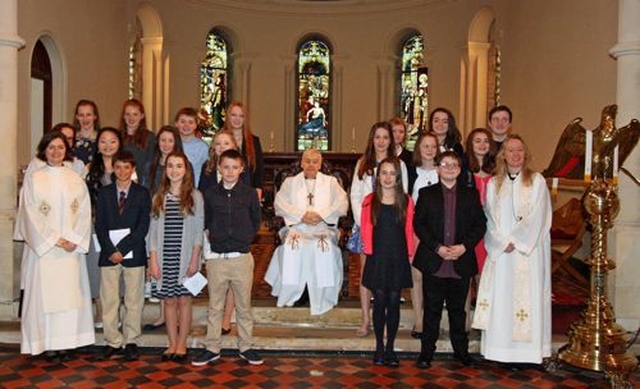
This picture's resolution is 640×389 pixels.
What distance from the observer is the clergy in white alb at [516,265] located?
496 cm

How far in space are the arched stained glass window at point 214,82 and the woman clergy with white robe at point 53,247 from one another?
9.55 meters

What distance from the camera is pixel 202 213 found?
502 centimetres

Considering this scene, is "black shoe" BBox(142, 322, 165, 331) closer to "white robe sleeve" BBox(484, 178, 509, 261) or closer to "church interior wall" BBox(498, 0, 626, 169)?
"white robe sleeve" BBox(484, 178, 509, 261)

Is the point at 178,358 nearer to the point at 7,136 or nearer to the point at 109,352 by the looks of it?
the point at 109,352

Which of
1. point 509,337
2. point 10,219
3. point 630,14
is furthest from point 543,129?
point 10,219

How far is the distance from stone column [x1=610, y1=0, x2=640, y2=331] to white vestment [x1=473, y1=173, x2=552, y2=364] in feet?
3.69

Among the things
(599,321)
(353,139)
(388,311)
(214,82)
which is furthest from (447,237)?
(214,82)

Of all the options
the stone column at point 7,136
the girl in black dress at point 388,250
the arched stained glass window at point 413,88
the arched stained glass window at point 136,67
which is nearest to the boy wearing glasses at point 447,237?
the girl in black dress at point 388,250

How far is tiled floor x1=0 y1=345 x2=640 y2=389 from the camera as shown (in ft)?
15.4

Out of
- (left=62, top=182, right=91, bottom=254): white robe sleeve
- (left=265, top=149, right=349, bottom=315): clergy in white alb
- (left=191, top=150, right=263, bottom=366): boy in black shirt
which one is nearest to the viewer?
(left=191, top=150, right=263, bottom=366): boy in black shirt

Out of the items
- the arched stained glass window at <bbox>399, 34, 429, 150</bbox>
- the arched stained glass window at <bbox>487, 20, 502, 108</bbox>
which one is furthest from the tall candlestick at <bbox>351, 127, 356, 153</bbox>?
the arched stained glass window at <bbox>487, 20, 502, 108</bbox>

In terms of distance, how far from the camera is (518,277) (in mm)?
5012

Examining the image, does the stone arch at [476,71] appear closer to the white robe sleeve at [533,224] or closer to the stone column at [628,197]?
the stone column at [628,197]

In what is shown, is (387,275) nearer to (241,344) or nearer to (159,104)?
(241,344)
